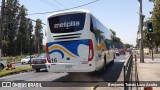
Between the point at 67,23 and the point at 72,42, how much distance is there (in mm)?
1033

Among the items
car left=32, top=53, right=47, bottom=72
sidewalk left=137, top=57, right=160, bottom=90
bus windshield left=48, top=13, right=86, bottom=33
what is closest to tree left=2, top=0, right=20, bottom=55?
car left=32, top=53, right=47, bottom=72

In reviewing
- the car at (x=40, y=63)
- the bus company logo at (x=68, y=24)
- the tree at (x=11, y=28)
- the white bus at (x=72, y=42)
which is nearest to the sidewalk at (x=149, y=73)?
the white bus at (x=72, y=42)

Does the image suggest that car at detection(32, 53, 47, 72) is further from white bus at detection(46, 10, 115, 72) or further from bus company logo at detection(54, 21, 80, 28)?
bus company logo at detection(54, 21, 80, 28)

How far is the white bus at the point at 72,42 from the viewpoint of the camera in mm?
16500

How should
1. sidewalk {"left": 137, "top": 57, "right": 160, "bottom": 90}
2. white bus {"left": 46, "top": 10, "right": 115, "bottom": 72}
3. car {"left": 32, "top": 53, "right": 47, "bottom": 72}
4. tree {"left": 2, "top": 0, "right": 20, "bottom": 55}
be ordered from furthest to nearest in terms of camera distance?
1. tree {"left": 2, "top": 0, "right": 20, "bottom": 55}
2. car {"left": 32, "top": 53, "right": 47, "bottom": 72}
3. sidewalk {"left": 137, "top": 57, "right": 160, "bottom": 90}
4. white bus {"left": 46, "top": 10, "right": 115, "bottom": 72}

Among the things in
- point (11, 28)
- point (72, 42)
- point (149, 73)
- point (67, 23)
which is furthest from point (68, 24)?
point (11, 28)

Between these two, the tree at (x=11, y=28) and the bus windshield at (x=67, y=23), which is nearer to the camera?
the bus windshield at (x=67, y=23)

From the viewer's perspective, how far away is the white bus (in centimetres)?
1650

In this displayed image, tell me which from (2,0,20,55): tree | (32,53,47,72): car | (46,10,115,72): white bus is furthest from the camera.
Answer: (2,0,20,55): tree

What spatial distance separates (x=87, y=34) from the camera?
16.5m

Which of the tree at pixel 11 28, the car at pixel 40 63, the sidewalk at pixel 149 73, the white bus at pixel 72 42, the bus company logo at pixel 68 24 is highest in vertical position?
the tree at pixel 11 28

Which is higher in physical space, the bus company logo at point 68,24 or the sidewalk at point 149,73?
the bus company logo at point 68,24

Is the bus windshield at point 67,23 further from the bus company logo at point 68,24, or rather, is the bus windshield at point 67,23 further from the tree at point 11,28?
the tree at point 11,28

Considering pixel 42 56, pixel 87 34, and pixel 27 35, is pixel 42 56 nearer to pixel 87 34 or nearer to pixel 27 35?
pixel 87 34
